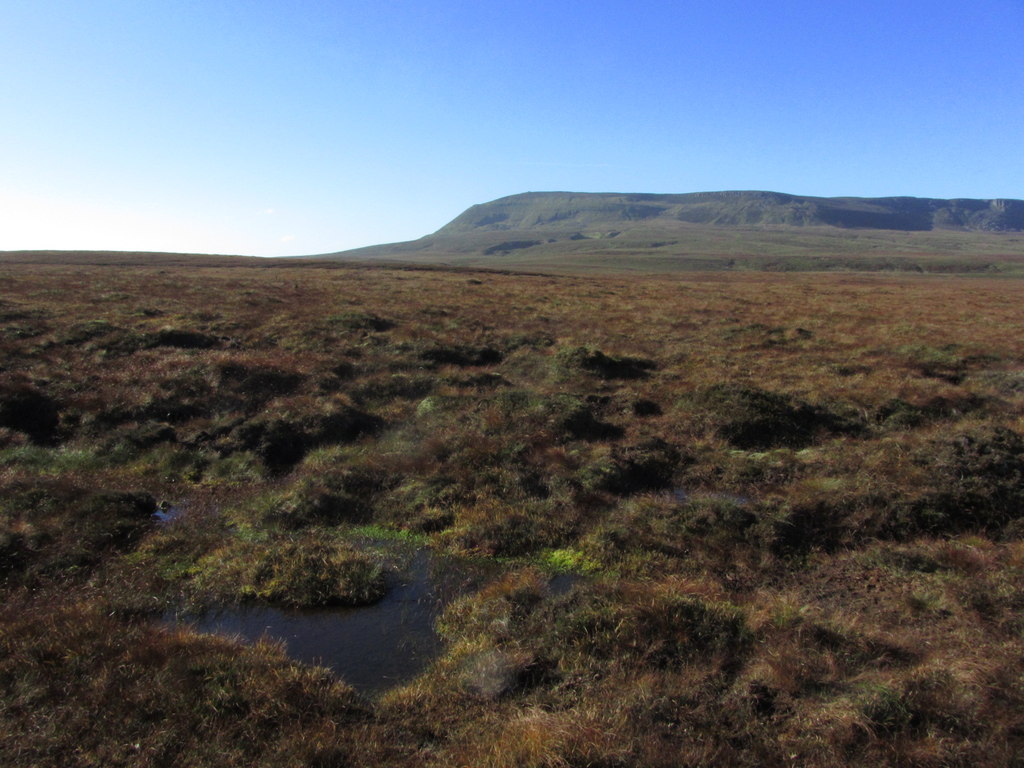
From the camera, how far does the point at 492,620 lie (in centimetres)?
791

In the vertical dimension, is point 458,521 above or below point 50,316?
below

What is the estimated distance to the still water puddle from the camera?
724 centimetres

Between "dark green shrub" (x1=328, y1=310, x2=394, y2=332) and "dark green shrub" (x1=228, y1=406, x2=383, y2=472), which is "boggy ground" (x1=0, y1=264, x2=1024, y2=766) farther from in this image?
"dark green shrub" (x1=328, y1=310, x2=394, y2=332)

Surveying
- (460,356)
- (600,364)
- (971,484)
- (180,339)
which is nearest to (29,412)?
(180,339)

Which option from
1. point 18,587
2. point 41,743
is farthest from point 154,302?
point 41,743

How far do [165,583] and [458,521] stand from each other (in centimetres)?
481

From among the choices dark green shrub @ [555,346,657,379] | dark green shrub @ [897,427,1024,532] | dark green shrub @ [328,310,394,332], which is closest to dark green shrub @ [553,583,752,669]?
dark green shrub @ [897,427,1024,532]

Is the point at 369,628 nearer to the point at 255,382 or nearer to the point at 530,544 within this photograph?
the point at 530,544

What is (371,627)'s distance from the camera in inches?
319

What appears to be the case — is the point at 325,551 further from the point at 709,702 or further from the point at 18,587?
the point at 709,702

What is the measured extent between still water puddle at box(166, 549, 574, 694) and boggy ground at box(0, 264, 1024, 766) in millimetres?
324

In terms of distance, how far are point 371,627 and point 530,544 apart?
3.21 metres

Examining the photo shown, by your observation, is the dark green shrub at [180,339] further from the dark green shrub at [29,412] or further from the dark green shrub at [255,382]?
the dark green shrub at [29,412]

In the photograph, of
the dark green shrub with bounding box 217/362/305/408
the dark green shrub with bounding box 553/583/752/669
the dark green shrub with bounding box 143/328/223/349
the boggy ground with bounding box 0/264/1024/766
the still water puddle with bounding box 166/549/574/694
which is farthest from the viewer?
the dark green shrub with bounding box 143/328/223/349
